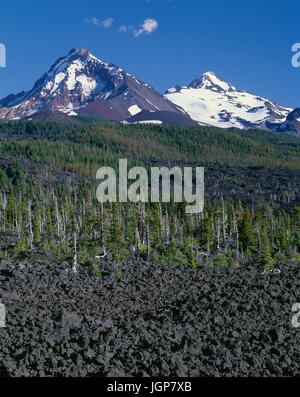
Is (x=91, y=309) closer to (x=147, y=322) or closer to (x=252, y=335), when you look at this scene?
(x=147, y=322)

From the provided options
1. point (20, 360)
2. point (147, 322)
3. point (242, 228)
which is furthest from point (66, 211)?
point (20, 360)

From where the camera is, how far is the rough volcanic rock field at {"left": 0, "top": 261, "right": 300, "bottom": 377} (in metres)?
22.5

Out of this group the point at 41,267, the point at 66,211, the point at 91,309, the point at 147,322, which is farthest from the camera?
the point at 66,211

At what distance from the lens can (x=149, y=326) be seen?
30.0 metres

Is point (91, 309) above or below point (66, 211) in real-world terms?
below

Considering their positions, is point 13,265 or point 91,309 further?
point 13,265

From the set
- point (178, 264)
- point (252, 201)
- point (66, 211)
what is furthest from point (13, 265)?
point (252, 201)

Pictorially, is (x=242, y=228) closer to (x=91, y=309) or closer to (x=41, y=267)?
(x=41, y=267)

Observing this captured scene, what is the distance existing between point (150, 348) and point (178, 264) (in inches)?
1488

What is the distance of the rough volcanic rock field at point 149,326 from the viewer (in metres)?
22.5

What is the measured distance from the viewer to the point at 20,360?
899 inches
